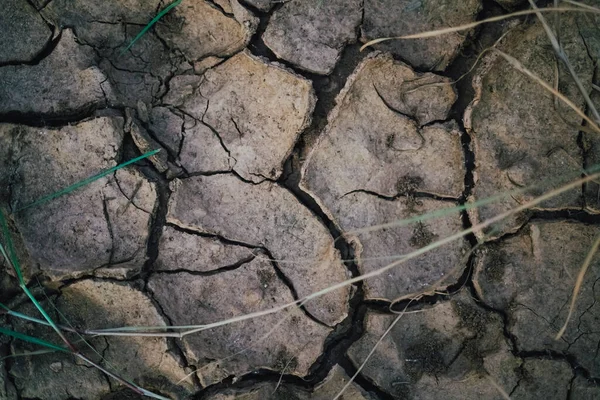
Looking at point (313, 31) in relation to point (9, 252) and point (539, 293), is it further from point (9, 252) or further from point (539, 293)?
point (9, 252)

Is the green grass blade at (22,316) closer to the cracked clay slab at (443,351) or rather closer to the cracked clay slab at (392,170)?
the cracked clay slab at (392,170)

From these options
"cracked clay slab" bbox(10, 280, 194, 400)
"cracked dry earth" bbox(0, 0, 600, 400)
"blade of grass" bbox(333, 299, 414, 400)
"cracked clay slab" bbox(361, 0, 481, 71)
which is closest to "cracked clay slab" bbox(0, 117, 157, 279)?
"cracked dry earth" bbox(0, 0, 600, 400)

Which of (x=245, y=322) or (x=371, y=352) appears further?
(x=245, y=322)

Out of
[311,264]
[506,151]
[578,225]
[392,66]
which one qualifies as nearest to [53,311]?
[311,264]

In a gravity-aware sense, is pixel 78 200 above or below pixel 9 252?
above

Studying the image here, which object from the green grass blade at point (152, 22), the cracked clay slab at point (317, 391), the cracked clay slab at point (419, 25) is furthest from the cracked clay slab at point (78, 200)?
the cracked clay slab at point (419, 25)

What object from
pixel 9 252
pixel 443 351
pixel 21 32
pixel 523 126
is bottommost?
pixel 9 252

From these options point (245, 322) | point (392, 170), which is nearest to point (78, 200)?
point (245, 322)
